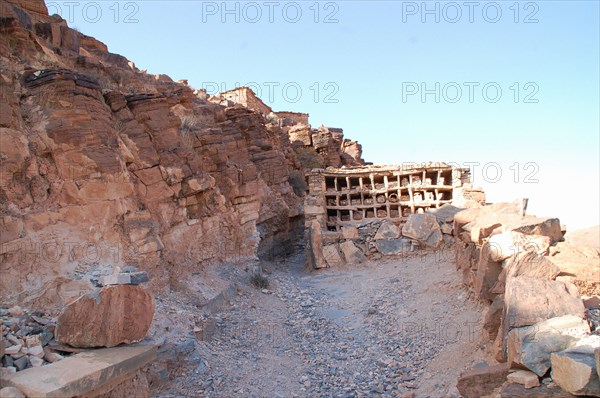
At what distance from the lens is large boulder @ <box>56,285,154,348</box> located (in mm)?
4402

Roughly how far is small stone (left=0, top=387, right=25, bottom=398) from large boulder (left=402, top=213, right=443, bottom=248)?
10287 mm

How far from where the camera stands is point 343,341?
6.95 m

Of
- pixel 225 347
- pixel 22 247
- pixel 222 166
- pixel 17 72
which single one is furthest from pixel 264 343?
pixel 17 72

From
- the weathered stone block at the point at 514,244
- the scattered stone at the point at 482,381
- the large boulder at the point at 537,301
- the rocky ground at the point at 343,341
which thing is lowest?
the rocky ground at the point at 343,341

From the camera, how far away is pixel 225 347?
625 cm

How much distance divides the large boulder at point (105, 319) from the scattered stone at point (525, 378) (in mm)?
3779

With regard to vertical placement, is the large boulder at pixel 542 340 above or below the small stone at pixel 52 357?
above

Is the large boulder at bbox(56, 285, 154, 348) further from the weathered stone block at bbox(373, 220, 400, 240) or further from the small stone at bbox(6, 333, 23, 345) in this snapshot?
the weathered stone block at bbox(373, 220, 400, 240)

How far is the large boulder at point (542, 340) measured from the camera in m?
3.44

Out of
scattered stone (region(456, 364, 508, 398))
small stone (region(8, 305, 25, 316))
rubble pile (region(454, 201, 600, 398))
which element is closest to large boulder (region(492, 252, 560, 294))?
rubble pile (region(454, 201, 600, 398))

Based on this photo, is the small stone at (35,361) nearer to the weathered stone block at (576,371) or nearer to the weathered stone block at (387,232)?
the weathered stone block at (576,371)

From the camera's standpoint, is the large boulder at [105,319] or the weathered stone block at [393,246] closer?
the large boulder at [105,319]

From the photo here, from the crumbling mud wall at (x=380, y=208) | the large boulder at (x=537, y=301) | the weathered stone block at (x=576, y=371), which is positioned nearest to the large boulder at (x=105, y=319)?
the large boulder at (x=537, y=301)

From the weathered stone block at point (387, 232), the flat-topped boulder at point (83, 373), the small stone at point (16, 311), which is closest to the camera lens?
the flat-topped boulder at point (83, 373)
